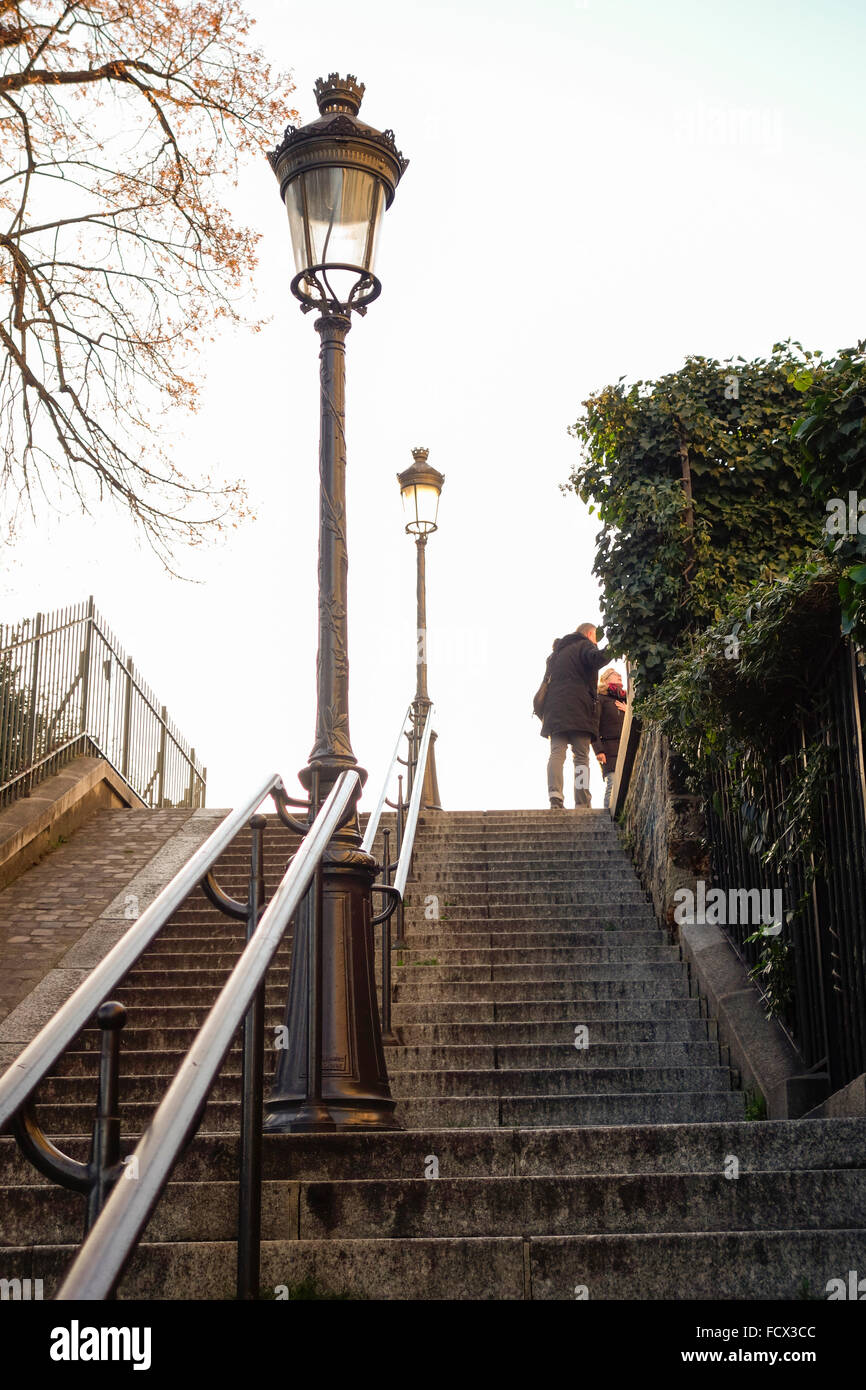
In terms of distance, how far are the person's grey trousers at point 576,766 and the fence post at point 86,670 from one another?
4519mm

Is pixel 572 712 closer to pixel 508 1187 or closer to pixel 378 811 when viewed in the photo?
pixel 378 811

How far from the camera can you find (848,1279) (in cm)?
313

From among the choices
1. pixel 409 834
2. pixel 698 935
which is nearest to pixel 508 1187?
pixel 698 935

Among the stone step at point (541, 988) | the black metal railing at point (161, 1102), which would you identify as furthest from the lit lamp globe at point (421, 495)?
the black metal railing at point (161, 1102)

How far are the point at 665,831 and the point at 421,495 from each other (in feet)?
20.5

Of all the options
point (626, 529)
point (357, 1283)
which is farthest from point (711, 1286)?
point (626, 529)

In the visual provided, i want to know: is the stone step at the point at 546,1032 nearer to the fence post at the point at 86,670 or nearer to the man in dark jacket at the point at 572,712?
the man in dark jacket at the point at 572,712

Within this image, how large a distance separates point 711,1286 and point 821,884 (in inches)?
97.1

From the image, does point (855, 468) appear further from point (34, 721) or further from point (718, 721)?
point (34, 721)

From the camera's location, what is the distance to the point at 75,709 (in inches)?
507

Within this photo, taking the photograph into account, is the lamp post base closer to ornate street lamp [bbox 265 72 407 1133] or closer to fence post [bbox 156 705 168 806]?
ornate street lamp [bbox 265 72 407 1133]

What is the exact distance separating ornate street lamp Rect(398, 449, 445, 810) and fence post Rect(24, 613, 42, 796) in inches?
145

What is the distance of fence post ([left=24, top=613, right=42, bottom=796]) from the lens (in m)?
11.4

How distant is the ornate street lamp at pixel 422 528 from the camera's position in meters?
13.6
